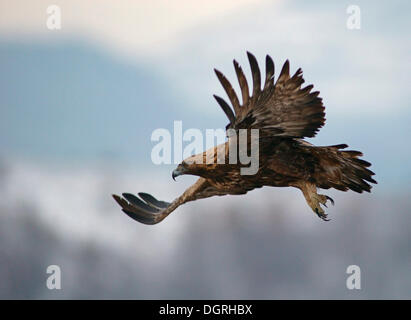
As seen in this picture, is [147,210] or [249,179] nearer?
[249,179]

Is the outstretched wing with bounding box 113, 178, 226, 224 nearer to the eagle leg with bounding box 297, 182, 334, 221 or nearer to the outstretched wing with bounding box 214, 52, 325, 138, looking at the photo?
the eagle leg with bounding box 297, 182, 334, 221

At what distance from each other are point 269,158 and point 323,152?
78 centimetres

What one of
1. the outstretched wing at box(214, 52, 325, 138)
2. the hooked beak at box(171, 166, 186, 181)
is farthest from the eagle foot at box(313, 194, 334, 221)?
the hooked beak at box(171, 166, 186, 181)

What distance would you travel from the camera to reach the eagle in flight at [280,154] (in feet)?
35.3

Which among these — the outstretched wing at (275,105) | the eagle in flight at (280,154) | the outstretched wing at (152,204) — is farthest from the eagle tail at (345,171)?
the outstretched wing at (152,204)

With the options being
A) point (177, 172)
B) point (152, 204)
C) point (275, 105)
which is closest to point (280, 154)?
point (275, 105)

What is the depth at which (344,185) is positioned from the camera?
11.9 meters

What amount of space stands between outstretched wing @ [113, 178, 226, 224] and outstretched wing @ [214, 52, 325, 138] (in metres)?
1.71

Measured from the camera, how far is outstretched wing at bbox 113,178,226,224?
12.3 meters

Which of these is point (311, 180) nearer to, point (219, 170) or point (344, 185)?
point (344, 185)

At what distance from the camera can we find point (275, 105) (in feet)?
35.6

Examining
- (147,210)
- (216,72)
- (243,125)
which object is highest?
(216,72)

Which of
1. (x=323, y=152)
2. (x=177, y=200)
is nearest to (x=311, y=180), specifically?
(x=323, y=152)

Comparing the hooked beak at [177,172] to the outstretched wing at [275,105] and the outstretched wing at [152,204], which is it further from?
the outstretched wing at [275,105]
